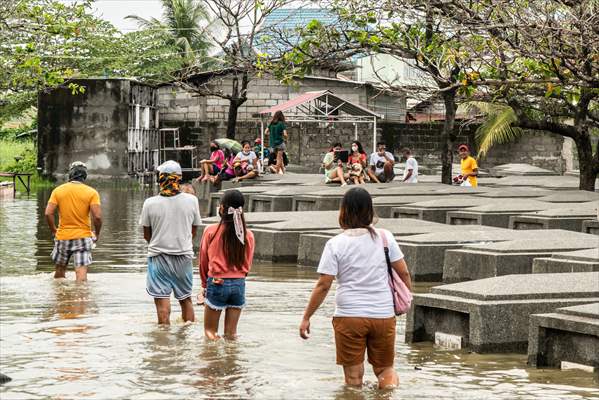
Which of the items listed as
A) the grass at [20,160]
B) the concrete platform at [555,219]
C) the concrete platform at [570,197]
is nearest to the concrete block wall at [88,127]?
the grass at [20,160]

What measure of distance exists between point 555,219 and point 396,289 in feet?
34.4

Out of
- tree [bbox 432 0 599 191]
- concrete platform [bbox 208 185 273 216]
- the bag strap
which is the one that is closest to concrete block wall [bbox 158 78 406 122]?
concrete platform [bbox 208 185 273 216]

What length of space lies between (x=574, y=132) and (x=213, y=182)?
10047mm

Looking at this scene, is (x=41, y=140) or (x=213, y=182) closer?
(x=213, y=182)

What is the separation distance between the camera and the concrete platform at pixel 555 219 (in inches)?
724

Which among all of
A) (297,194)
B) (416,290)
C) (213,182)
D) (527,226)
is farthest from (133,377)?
(213,182)

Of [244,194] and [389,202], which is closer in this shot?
[389,202]

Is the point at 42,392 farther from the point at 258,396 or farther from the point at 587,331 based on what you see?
the point at 587,331

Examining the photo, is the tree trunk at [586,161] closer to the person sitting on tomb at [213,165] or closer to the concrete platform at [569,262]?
the person sitting on tomb at [213,165]

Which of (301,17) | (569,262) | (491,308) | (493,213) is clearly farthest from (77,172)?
(301,17)

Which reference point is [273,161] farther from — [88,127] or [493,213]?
[493,213]

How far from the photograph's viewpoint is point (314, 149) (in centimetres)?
4709

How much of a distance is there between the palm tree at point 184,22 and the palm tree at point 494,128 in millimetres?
20933

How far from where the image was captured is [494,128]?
45500 millimetres
